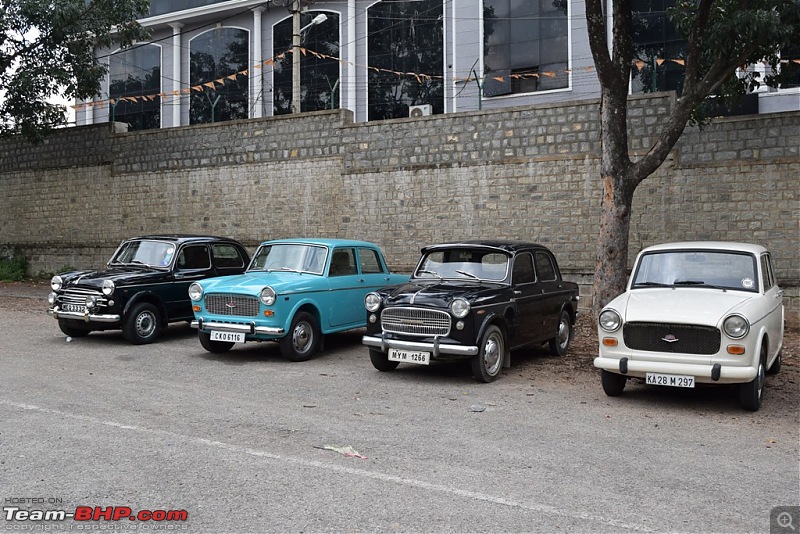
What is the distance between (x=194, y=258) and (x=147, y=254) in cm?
79

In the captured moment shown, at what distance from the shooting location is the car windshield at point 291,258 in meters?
10.7

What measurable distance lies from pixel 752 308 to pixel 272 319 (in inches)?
230

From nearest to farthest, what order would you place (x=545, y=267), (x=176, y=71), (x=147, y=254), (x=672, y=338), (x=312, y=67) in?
(x=672, y=338)
(x=545, y=267)
(x=147, y=254)
(x=312, y=67)
(x=176, y=71)

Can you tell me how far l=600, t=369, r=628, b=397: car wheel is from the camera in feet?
25.0

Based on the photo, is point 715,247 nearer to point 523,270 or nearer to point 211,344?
point 523,270

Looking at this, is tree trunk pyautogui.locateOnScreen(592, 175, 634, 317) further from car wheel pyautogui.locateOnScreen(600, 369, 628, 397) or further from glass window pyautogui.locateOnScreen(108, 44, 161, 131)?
glass window pyautogui.locateOnScreen(108, 44, 161, 131)

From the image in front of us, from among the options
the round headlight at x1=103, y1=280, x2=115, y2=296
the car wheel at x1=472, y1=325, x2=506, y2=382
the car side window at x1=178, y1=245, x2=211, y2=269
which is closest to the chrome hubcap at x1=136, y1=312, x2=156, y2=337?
the round headlight at x1=103, y1=280, x2=115, y2=296

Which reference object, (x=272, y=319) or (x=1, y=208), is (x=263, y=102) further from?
(x=272, y=319)

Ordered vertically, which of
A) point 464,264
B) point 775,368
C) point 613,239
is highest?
point 613,239

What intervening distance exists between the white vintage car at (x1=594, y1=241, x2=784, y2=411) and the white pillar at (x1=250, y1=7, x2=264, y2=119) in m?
24.8

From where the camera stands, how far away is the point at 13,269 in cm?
2212

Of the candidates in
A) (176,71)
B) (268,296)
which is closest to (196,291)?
(268,296)

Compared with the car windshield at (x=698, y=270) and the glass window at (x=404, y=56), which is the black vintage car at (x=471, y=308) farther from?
the glass window at (x=404, y=56)

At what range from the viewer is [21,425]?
6223 millimetres
